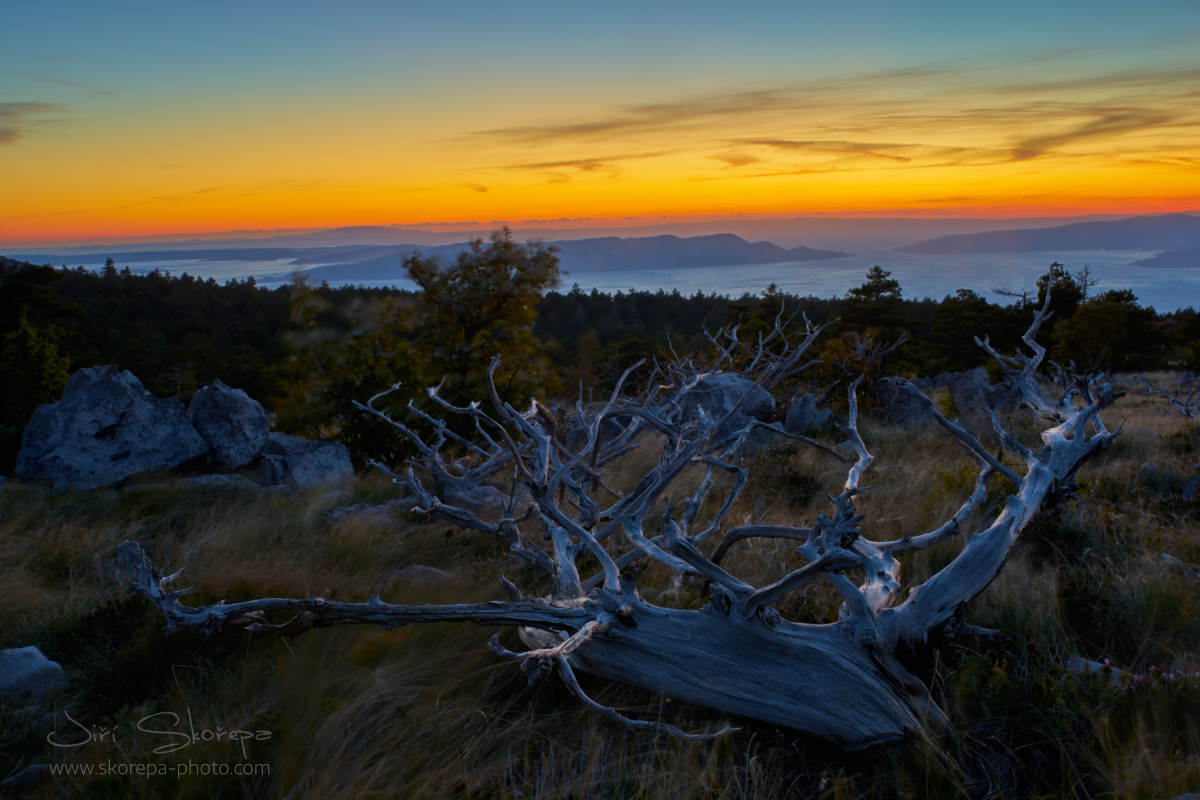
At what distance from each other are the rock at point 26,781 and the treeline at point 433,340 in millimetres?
4551

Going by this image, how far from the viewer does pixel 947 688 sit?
2764 millimetres

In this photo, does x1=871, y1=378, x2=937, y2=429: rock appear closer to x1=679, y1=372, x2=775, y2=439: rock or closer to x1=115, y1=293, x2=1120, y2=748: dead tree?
x1=679, y1=372, x2=775, y2=439: rock

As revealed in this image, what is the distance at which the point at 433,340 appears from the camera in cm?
995

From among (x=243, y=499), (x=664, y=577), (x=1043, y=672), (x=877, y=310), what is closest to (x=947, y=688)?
(x=1043, y=672)

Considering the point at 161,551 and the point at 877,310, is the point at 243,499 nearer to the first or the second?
the point at 161,551

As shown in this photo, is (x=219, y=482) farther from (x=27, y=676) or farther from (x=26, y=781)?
(x=26, y=781)

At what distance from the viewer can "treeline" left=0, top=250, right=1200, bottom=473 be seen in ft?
30.8

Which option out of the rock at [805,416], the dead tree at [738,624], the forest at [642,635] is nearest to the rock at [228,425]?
the forest at [642,635]

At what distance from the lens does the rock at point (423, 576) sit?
3914 mm

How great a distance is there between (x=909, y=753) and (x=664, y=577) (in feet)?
5.89

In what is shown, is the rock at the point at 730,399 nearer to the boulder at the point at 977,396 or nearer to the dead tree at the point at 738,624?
the boulder at the point at 977,396

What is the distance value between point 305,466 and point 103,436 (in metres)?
2.21

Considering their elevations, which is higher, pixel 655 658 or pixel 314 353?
pixel 314 353

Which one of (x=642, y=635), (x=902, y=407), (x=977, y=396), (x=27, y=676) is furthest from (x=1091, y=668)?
(x=977, y=396)
